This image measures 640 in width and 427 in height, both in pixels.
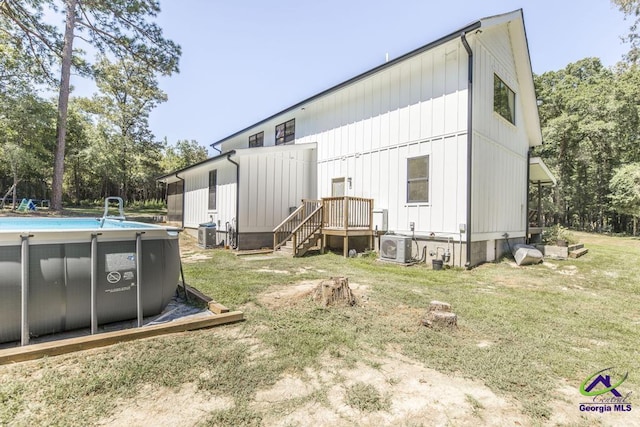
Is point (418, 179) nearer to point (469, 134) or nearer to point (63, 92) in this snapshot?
point (469, 134)

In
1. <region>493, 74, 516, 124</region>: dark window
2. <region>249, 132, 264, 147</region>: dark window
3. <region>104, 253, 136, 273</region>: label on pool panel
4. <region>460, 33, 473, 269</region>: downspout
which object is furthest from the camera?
<region>249, 132, 264, 147</region>: dark window

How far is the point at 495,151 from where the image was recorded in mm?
9016

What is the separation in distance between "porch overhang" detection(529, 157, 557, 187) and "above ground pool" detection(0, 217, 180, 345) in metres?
12.7

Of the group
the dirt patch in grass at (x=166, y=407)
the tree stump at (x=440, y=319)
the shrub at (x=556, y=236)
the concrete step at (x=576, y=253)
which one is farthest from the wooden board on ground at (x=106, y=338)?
the shrub at (x=556, y=236)

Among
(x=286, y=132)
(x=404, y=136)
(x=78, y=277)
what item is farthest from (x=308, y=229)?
(x=78, y=277)

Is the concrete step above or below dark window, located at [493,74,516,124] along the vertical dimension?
below

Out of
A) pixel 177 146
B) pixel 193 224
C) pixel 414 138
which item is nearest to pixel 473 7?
pixel 414 138

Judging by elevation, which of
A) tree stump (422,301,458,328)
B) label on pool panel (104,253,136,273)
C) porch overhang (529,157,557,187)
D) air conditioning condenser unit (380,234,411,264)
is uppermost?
porch overhang (529,157,557,187)

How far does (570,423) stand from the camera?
6.58 ft

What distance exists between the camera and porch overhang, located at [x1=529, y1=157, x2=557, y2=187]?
11266 mm

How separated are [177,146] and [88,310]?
112 feet

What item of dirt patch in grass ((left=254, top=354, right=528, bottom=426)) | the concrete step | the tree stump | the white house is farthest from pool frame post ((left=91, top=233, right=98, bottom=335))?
the concrete step

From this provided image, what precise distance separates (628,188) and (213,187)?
21661 mm

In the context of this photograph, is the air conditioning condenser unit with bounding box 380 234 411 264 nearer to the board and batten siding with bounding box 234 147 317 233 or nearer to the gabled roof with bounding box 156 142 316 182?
the board and batten siding with bounding box 234 147 317 233
